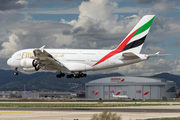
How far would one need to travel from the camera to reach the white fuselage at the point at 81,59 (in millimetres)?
62000

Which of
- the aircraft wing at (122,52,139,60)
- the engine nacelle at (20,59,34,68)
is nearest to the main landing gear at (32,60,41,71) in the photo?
the engine nacelle at (20,59,34,68)

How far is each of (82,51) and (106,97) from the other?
319 ft

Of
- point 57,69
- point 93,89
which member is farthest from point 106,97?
point 57,69

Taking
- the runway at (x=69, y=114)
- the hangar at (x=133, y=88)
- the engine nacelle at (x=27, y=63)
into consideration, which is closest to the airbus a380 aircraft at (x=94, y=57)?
the engine nacelle at (x=27, y=63)

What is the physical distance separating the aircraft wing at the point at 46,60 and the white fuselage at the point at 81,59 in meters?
0.96

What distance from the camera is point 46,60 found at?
6172cm

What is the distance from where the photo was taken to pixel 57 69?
215 ft

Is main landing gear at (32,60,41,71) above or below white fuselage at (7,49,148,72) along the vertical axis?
below

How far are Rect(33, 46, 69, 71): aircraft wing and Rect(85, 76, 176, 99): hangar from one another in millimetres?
95884

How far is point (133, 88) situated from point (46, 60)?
333ft

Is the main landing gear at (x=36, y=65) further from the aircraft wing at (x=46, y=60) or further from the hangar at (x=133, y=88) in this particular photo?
the hangar at (x=133, y=88)

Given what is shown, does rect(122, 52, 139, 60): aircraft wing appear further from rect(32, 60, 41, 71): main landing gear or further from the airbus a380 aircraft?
rect(32, 60, 41, 71): main landing gear

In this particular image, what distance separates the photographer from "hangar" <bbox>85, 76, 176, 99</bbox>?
153750mm

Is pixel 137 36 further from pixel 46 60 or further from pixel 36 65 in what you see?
pixel 36 65
